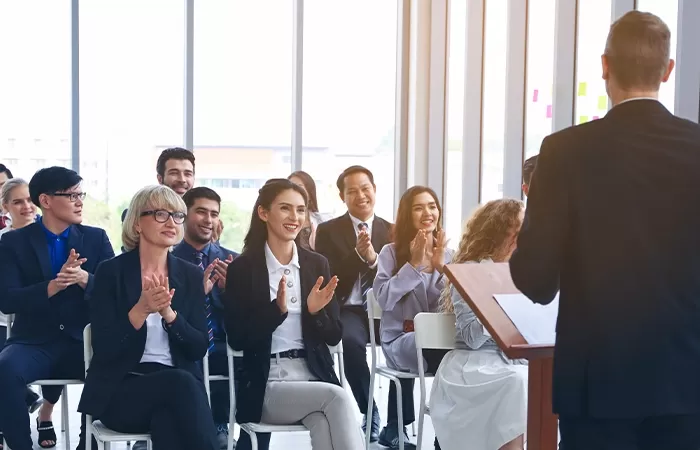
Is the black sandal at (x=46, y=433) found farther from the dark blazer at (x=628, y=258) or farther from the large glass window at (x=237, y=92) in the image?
the dark blazer at (x=628, y=258)

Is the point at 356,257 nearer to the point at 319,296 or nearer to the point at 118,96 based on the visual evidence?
the point at 319,296

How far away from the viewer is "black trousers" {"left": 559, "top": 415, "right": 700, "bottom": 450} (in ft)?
6.21

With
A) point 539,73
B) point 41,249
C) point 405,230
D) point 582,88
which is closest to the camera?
point 41,249

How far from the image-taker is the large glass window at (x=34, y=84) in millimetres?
7477

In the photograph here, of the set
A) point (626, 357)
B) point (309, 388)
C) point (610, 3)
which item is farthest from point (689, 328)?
point (610, 3)

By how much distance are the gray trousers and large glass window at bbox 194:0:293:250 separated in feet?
14.5

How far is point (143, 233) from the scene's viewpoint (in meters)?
3.68

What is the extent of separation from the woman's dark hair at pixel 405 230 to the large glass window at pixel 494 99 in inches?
55.1

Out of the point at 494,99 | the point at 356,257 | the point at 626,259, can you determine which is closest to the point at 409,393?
the point at 356,257

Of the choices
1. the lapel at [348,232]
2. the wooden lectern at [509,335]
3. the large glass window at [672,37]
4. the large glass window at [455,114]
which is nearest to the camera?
the wooden lectern at [509,335]

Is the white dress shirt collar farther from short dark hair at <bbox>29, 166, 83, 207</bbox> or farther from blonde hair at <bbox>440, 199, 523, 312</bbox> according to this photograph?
short dark hair at <bbox>29, 166, 83, 207</bbox>

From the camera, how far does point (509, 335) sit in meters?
2.17

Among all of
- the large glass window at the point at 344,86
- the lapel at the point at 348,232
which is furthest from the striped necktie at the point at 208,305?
the large glass window at the point at 344,86

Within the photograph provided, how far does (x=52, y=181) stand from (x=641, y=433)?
317 centimetres
